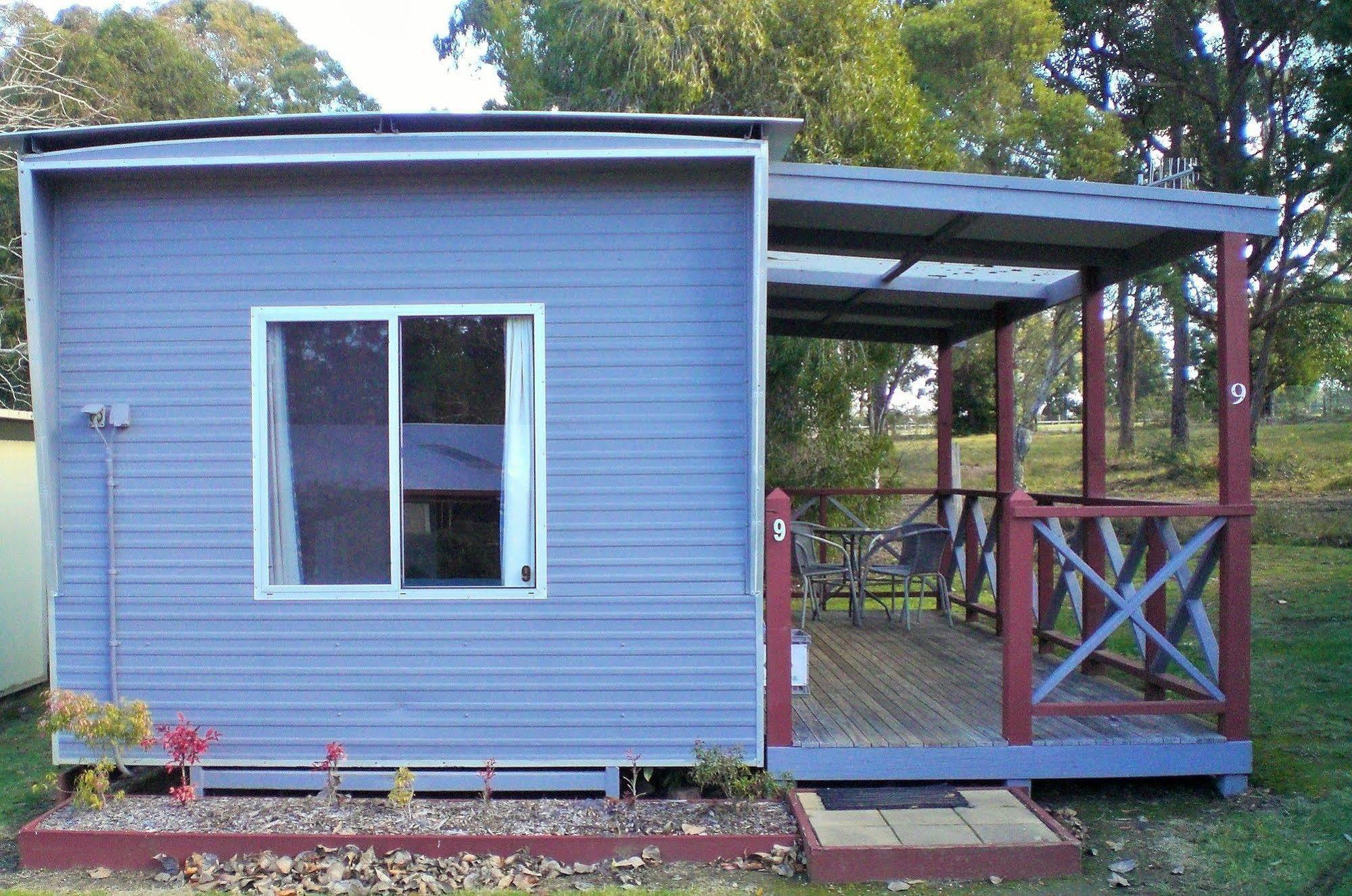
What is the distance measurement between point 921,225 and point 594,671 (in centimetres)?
246

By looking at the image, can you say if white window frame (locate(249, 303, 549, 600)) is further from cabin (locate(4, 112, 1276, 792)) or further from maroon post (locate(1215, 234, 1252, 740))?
maroon post (locate(1215, 234, 1252, 740))

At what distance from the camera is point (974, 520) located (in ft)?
24.3

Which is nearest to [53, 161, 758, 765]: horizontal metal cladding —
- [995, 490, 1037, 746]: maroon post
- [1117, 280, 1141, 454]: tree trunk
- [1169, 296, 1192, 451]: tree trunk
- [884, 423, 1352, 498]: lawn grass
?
[995, 490, 1037, 746]: maroon post

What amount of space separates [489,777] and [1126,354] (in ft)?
69.6

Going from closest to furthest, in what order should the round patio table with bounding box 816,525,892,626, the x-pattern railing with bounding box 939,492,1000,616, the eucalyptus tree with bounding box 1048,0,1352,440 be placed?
the round patio table with bounding box 816,525,892,626 < the x-pattern railing with bounding box 939,492,1000,616 < the eucalyptus tree with bounding box 1048,0,1352,440

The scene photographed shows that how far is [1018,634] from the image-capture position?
445 centimetres

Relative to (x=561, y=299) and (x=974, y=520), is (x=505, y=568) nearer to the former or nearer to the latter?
(x=561, y=299)

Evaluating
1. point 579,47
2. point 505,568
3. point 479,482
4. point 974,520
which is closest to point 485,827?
point 505,568

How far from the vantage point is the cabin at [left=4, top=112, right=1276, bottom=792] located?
444 centimetres

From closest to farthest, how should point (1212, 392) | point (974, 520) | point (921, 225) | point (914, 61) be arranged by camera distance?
point (921, 225)
point (974, 520)
point (914, 61)
point (1212, 392)

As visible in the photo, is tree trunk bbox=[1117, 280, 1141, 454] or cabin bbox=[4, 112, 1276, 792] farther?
tree trunk bbox=[1117, 280, 1141, 454]

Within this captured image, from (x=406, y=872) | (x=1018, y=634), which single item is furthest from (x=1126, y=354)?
(x=406, y=872)

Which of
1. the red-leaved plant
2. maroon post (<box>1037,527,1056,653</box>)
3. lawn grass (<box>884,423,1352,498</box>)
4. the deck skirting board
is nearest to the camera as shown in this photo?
the red-leaved plant

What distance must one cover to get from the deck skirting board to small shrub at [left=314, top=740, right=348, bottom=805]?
1.72 metres
